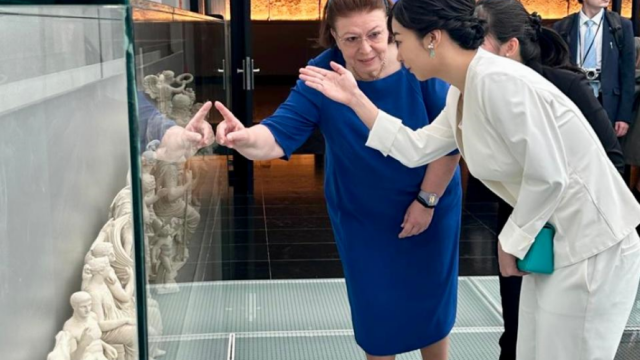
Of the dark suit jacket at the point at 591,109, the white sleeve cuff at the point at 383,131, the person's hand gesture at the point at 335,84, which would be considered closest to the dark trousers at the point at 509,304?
the dark suit jacket at the point at 591,109

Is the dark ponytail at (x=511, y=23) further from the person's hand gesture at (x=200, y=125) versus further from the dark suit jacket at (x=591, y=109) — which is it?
the person's hand gesture at (x=200, y=125)

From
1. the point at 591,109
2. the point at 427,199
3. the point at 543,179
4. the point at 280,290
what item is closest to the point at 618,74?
the point at 280,290

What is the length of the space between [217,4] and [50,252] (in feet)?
17.2

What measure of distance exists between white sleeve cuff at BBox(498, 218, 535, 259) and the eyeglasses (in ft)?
2.74

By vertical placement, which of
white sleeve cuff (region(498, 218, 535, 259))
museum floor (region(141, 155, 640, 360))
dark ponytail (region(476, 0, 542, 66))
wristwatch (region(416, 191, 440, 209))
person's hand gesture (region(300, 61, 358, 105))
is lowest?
museum floor (region(141, 155, 640, 360))

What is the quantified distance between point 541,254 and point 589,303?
178 mm

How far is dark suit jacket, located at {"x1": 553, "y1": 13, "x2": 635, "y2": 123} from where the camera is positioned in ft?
19.1

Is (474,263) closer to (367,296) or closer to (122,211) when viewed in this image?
(367,296)

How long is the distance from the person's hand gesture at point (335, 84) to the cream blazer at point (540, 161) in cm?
48

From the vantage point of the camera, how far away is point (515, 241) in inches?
81.0

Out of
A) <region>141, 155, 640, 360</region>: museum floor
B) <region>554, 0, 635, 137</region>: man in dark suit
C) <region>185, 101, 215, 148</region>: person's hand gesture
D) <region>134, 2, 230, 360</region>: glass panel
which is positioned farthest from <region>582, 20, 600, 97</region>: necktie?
<region>185, 101, 215, 148</region>: person's hand gesture

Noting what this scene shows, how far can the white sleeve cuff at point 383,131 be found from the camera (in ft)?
8.01

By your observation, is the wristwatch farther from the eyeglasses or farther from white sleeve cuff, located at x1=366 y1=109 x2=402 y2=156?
the eyeglasses

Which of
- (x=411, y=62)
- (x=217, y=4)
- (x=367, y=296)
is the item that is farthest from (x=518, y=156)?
(x=217, y=4)
